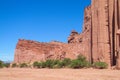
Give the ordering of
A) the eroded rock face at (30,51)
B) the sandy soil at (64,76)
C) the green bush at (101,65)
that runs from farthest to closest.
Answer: the eroded rock face at (30,51) → the green bush at (101,65) → the sandy soil at (64,76)

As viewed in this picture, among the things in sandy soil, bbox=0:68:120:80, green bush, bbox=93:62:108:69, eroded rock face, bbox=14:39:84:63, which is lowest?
sandy soil, bbox=0:68:120:80

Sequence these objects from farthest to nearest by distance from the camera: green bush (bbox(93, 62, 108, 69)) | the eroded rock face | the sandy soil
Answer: the eroded rock face, green bush (bbox(93, 62, 108, 69)), the sandy soil

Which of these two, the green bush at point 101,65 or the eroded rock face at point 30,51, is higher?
the eroded rock face at point 30,51

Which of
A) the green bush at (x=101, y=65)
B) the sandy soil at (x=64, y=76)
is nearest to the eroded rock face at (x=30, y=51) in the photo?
the green bush at (x=101, y=65)

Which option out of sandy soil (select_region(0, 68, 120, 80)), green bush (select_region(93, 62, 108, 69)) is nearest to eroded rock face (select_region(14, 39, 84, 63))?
green bush (select_region(93, 62, 108, 69))

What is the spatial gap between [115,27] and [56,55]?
19.1 m

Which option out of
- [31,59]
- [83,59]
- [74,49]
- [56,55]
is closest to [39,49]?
[31,59]

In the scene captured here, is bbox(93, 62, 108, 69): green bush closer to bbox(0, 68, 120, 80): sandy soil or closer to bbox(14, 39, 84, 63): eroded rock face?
bbox(0, 68, 120, 80): sandy soil

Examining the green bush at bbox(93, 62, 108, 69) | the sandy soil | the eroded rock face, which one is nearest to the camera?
the sandy soil

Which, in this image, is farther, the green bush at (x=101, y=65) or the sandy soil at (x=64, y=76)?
the green bush at (x=101, y=65)

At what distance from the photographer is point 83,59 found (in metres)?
36.3

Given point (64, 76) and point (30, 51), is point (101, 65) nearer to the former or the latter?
point (64, 76)

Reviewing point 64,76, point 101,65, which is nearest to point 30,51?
point 101,65

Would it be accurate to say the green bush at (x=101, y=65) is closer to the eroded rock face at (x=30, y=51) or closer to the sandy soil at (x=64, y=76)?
the sandy soil at (x=64, y=76)
